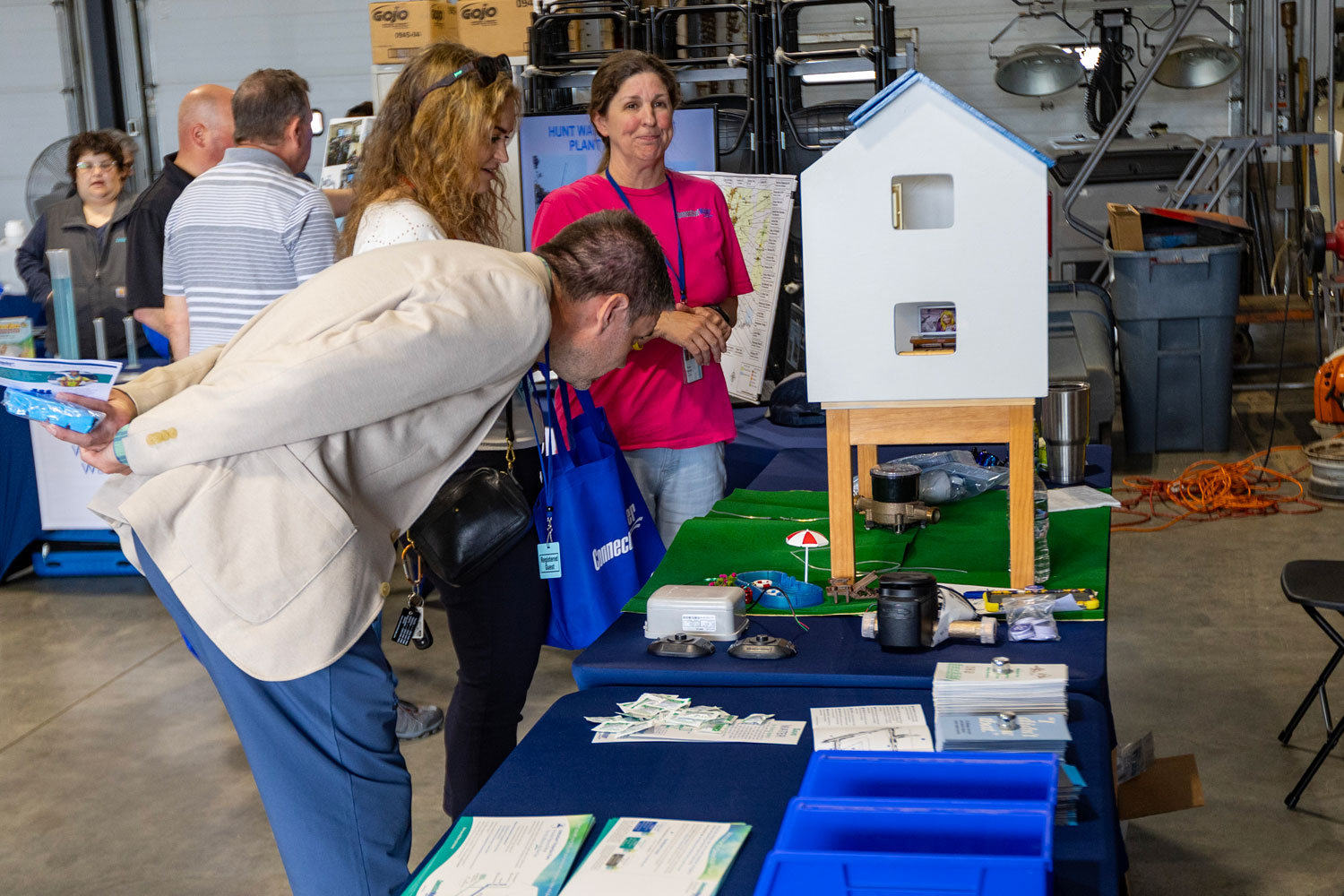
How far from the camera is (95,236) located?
515 cm

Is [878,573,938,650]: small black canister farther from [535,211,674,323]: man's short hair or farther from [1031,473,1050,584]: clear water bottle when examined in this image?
[535,211,674,323]: man's short hair

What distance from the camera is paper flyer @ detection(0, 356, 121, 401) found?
57.1 inches

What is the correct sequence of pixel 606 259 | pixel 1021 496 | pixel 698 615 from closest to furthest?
pixel 606 259 < pixel 698 615 < pixel 1021 496

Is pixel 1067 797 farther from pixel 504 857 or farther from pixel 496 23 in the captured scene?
pixel 496 23

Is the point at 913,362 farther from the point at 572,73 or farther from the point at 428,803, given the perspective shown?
the point at 572,73

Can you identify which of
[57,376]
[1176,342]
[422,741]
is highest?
[57,376]

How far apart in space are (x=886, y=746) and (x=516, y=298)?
2.24 ft

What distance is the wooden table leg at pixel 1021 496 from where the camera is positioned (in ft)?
6.27

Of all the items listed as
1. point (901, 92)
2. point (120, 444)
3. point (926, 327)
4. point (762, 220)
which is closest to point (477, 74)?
point (901, 92)

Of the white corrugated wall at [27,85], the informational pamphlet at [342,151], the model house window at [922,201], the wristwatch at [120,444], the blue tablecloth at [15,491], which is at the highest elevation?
the white corrugated wall at [27,85]

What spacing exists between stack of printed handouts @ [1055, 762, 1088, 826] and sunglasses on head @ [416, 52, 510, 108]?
4.71 feet

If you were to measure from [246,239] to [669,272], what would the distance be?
103cm

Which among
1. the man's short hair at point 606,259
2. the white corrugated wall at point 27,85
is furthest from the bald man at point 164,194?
the white corrugated wall at point 27,85

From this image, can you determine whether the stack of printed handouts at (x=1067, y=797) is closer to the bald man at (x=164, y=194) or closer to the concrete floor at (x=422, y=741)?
the concrete floor at (x=422, y=741)
